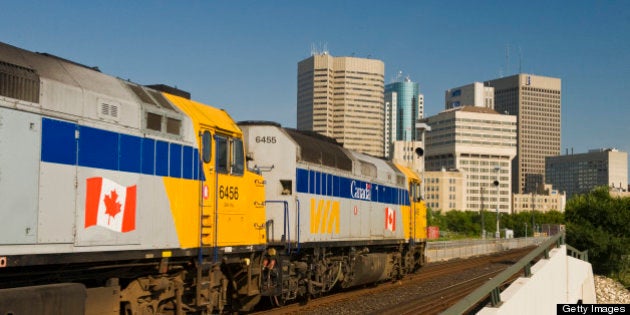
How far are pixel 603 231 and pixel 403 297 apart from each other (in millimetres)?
28379

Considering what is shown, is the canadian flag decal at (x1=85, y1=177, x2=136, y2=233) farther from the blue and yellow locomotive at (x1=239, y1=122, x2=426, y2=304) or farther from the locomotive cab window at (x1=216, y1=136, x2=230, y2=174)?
the blue and yellow locomotive at (x1=239, y1=122, x2=426, y2=304)

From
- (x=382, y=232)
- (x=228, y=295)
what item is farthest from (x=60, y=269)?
(x=382, y=232)

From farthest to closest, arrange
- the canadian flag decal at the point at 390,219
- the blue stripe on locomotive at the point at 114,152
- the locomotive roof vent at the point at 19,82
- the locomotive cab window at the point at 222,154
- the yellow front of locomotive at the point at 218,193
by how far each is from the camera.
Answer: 1. the canadian flag decal at the point at 390,219
2. the locomotive cab window at the point at 222,154
3. the yellow front of locomotive at the point at 218,193
4. the blue stripe on locomotive at the point at 114,152
5. the locomotive roof vent at the point at 19,82

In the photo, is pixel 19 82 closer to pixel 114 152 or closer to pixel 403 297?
pixel 114 152

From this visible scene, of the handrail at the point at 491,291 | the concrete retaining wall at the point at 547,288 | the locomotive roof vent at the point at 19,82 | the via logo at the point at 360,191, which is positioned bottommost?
the concrete retaining wall at the point at 547,288

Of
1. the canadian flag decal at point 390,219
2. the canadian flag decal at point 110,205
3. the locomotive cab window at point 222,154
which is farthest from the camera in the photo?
the canadian flag decal at point 390,219

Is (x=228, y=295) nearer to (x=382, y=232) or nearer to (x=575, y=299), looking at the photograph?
(x=382, y=232)

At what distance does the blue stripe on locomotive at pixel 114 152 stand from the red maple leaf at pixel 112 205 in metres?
0.48

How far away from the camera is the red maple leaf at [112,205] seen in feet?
38.4

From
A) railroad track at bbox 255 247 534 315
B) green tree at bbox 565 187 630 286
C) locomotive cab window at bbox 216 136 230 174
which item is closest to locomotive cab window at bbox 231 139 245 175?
locomotive cab window at bbox 216 136 230 174

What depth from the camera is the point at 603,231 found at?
156ft

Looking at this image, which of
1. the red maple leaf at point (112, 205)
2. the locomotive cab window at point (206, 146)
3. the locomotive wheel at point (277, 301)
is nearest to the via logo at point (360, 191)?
Answer: the locomotive wheel at point (277, 301)

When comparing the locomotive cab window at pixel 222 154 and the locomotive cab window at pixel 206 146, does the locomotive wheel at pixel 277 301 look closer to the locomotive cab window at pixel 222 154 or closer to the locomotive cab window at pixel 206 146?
the locomotive cab window at pixel 222 154

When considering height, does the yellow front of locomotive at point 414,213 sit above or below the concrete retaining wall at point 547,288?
above
